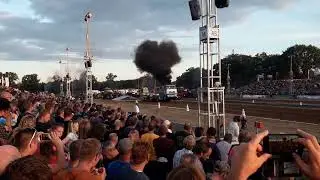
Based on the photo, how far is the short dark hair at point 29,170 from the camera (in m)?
2.90

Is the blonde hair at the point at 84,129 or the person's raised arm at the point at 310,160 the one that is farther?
the blonde hair at the point at 84,129

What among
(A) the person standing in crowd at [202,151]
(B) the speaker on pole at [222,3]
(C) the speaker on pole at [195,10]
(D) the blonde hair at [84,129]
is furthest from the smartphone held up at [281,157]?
(C) the speaker on pole at [195,10]

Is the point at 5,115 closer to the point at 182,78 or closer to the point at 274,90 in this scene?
the point at 274,90

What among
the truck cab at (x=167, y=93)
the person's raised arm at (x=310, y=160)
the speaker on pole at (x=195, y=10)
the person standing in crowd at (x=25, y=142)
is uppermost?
the speaker on pole at (x=195, y=10)

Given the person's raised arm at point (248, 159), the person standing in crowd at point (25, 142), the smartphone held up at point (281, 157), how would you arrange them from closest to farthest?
the person's raised arm at point (248, 159) → the smartphone held up at point (281, 157) → the person standing in crowd at point (25, 142)

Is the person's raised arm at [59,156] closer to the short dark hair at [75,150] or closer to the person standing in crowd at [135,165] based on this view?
the short dark hair at [75,150]

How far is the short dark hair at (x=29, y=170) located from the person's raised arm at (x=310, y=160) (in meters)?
1.42

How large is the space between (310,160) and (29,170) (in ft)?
5.10

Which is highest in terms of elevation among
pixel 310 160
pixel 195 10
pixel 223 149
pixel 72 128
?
pixel 195 10

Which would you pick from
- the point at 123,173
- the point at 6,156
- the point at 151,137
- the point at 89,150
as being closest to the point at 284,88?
the point at 151,137

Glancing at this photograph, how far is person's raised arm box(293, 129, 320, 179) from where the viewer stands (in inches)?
94.3

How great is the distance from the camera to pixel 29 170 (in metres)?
2.91

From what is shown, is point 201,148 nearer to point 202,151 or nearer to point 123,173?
point 202,151

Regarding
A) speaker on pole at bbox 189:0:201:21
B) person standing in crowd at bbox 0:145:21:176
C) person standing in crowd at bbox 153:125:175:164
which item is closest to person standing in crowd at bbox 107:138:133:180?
person standing in crowd at bbox 153:125:175:164
